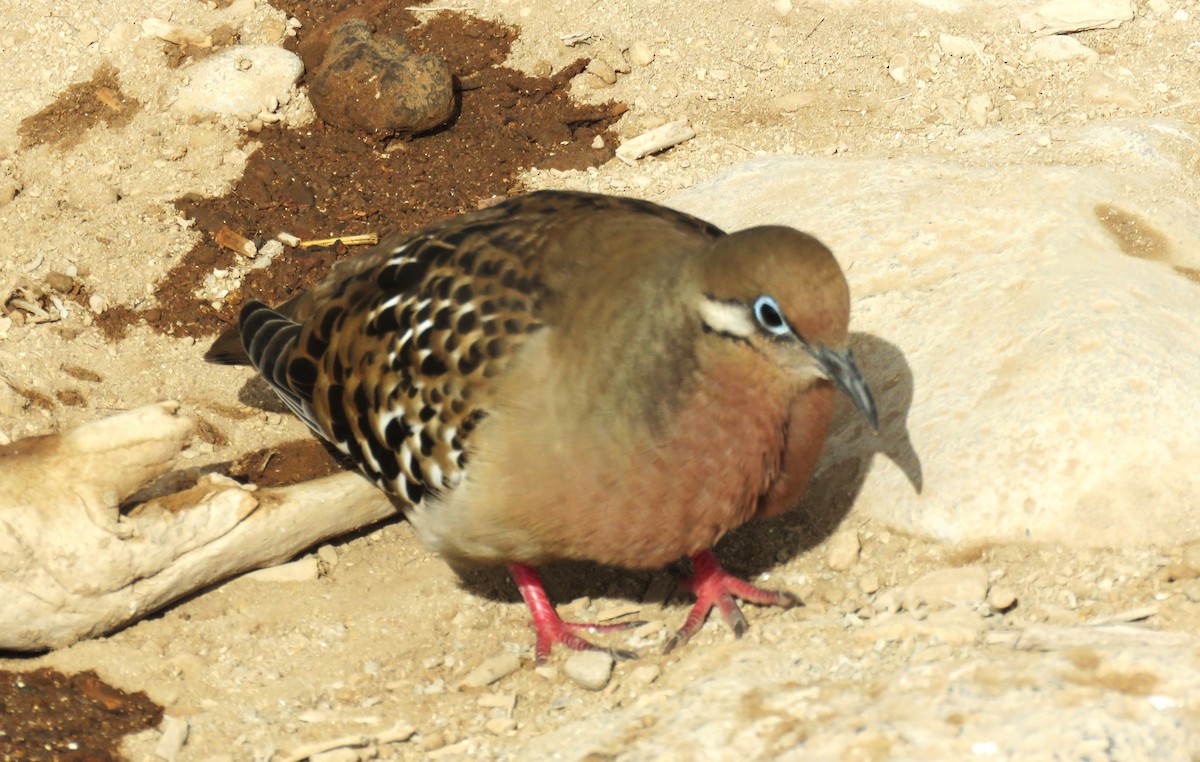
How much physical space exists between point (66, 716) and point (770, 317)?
2874 mm

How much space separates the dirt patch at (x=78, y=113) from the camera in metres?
8.05

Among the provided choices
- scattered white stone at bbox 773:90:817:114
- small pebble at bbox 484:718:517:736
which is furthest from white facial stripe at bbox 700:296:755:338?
scattered white stone at bbox 773:90:817:114

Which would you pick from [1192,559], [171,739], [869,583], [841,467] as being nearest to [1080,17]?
[841,467]

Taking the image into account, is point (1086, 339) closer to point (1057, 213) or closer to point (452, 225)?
point (1057, 213)

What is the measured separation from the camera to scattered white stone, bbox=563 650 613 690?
4.77 metres

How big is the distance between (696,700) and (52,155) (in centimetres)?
556

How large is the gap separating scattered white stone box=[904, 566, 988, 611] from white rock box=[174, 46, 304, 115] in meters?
5.29

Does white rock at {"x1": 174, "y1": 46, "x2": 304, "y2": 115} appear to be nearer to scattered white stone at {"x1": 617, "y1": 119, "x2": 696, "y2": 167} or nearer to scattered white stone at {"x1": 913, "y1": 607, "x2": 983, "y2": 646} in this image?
scattered white stone at {"x1": 617, "y1": 119, "x2": 696, "y2": 167}

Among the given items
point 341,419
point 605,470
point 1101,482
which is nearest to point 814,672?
point 605,470

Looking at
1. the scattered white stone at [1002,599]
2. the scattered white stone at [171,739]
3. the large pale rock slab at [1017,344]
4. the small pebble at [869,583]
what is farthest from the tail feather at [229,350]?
the scattered white stone at [1002,599]

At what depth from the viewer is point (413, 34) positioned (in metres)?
8.73

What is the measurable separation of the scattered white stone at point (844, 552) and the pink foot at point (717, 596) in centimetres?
21

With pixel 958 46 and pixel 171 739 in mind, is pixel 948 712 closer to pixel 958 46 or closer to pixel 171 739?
pixel 171 739

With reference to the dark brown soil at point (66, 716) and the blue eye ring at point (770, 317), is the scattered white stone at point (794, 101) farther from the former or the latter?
the dark brown soil at point (66, 716)
